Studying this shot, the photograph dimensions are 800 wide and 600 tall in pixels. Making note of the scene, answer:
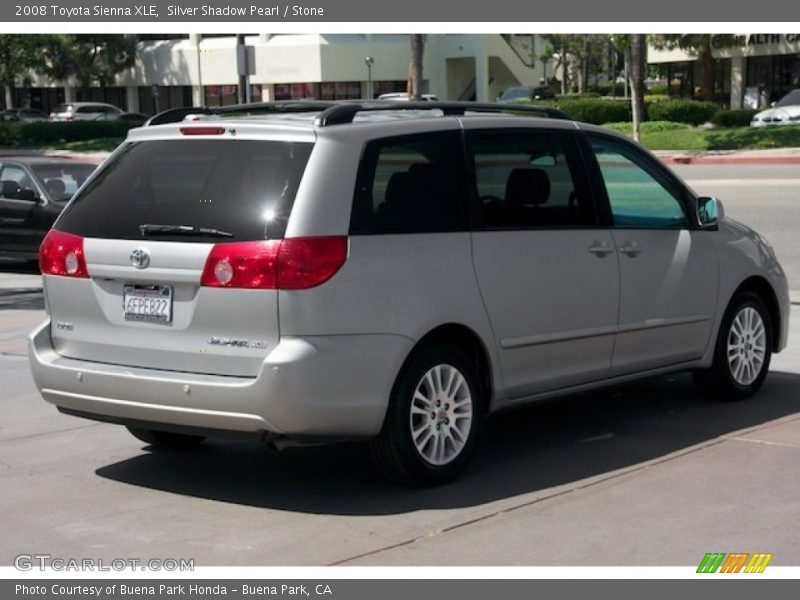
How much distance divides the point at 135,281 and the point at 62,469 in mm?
1366

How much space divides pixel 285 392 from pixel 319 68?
62.9 metres

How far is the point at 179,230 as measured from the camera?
656 cm

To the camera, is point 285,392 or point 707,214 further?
point 707,214

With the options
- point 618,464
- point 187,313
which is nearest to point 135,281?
point 187,313

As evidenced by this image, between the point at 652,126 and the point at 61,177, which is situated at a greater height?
the point at 61,177

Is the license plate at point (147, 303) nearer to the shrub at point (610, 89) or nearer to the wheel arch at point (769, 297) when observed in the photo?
the wheel arch at point (769, 297)

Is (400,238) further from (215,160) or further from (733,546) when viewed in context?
(733,546)

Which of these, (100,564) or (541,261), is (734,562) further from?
(100,564)

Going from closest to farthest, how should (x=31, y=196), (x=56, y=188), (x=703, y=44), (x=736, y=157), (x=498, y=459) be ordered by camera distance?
(x=498, y=459) < (x=31, y=196) < (x=56, y=188) < (x=736, y=157) < (x=703, y=44)

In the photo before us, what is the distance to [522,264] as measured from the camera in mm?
7301

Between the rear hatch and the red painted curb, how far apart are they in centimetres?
2799

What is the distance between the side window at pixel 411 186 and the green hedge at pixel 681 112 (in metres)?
41.1

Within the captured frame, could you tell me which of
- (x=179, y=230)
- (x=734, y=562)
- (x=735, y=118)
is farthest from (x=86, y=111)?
(x=734, y=562)

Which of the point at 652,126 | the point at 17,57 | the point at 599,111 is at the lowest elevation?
the point at 652,126
